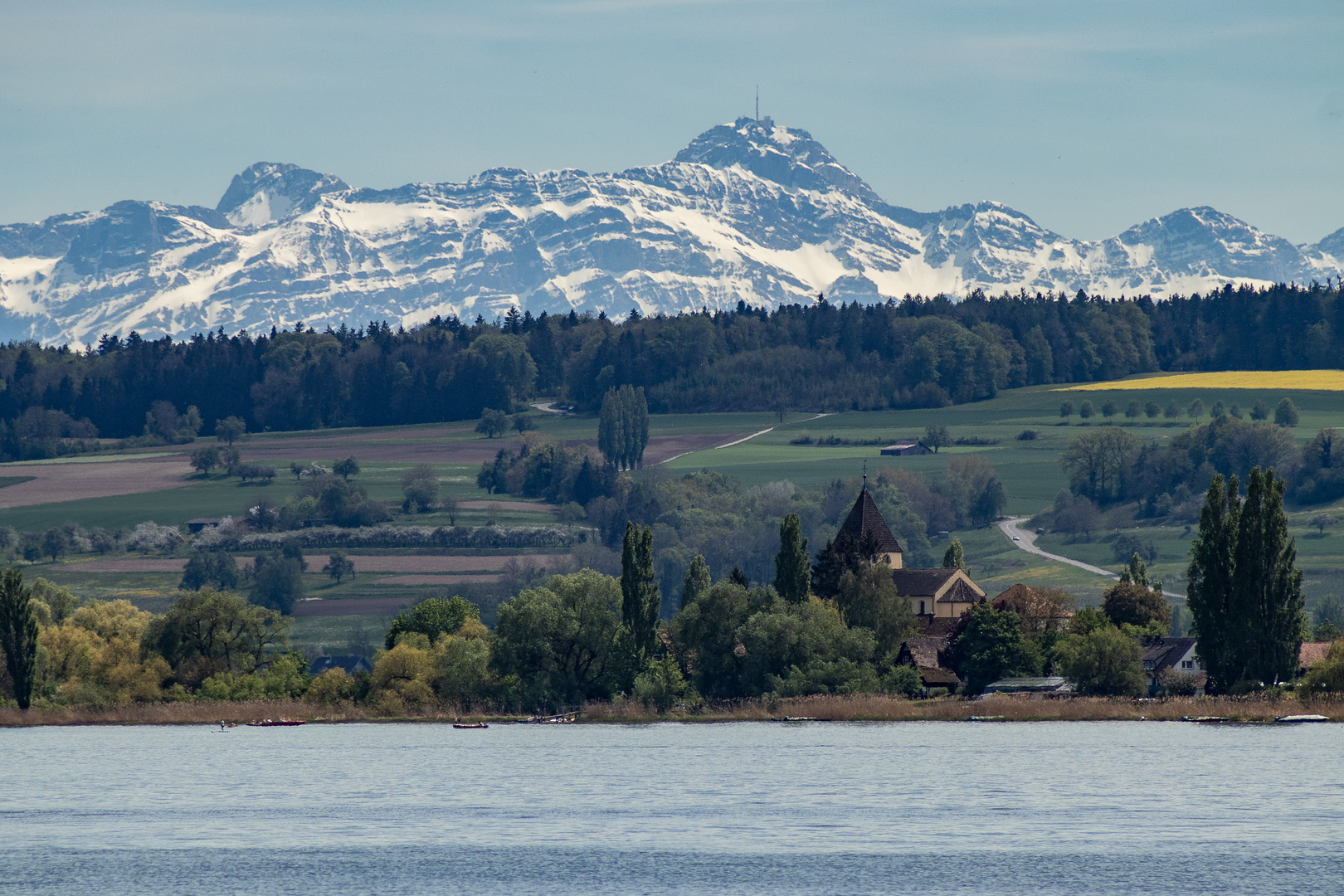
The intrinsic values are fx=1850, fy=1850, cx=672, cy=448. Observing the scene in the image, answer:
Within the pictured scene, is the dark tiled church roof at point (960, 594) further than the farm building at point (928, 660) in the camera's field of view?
Yes

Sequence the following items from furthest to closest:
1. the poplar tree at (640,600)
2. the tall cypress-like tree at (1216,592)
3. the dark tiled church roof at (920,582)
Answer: the dark tiled church roof at (920,582) < the poplar tree at (640,600) < the tall cypress-like tree at (1216,592)

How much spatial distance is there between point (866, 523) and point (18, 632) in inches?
2560

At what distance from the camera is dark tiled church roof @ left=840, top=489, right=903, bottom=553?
14012 cm

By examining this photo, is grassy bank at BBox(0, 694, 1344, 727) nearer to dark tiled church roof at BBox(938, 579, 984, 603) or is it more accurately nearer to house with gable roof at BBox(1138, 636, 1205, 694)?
house with gable roof at BBox(1138, 636, 1205, 694)

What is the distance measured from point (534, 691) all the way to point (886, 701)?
1950 cm

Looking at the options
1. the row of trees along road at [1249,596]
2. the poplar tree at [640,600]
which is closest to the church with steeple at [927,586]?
the poplar tree at [640,600]

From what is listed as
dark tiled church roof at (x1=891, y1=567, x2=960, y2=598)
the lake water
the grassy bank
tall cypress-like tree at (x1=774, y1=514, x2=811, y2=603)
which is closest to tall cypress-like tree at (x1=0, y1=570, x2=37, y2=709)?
the grassy bank

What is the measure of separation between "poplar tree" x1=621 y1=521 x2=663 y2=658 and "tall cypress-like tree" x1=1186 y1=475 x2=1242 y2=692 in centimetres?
2924


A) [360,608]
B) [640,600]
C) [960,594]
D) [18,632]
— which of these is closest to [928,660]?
[640,600]

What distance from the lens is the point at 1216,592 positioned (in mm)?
93875

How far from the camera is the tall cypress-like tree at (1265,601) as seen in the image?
92.8m

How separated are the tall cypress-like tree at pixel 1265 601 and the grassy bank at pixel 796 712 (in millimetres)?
2036

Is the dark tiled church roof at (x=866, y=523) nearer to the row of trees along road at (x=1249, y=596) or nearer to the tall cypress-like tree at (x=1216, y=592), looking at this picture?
the tall cypress-like tree at (x=1216, y=592)

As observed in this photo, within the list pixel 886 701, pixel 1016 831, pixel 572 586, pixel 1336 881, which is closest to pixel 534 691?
pixel 572 586
